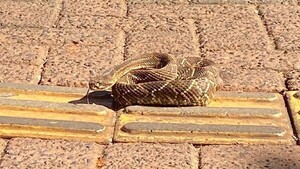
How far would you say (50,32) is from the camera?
5371mm

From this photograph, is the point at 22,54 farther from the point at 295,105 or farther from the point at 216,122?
the point at 295,105

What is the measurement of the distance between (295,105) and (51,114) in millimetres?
1425

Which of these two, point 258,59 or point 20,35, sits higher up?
point 258,59

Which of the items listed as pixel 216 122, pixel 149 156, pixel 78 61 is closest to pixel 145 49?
pixel 78 61

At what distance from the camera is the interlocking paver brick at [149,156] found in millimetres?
3814

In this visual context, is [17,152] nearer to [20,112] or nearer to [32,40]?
[20,112]

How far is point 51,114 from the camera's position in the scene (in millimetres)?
4273

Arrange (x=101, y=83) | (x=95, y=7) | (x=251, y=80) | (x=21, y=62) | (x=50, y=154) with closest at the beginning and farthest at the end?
1. (x=50, y=154)
2. (x=101, y=83)
3. (x=251, y=80)
4. (x=21, y=62)
5. (x=95, y=7)

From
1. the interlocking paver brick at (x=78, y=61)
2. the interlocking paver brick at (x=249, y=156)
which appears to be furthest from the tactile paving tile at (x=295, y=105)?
the interlocking paver brick at (x=78, y=61)

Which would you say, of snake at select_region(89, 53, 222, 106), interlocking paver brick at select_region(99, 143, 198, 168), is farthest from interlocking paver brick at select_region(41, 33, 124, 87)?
interlocking paver brick at select_region(99, 143, 198, 168)

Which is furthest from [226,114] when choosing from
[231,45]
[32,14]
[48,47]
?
[32,14]

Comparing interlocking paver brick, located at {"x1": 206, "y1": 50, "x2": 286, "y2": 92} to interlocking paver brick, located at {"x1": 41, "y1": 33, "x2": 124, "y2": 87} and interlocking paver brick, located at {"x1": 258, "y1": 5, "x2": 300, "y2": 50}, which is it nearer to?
interlocking paver brick, located at {"x1": 258, "y1": 5, "x2": 300, "y2": 50}

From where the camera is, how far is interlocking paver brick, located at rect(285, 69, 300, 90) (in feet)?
15.3

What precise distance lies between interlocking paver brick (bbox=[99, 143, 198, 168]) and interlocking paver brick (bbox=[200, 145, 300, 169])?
0.08 m
